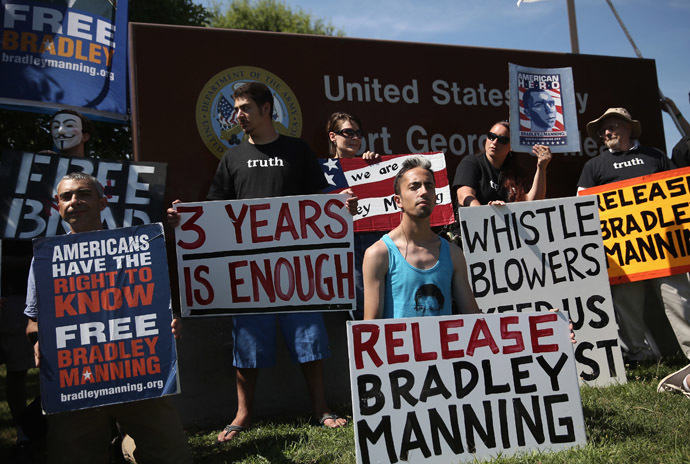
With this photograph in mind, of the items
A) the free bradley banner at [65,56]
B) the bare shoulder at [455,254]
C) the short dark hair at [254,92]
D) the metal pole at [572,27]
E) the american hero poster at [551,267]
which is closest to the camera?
the bare shoulder at [455,254]

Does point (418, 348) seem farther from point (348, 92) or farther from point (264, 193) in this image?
point (348, 92)

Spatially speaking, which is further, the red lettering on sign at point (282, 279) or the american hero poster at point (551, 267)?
the american hero poster at point (551, 267)

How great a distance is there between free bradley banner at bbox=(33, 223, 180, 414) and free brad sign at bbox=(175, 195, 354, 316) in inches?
34.9

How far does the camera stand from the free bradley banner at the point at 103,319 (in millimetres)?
3408

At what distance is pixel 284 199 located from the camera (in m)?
4.46

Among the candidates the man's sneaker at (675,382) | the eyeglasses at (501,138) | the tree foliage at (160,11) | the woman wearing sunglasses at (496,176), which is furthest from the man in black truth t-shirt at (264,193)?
the tree foliage at (160,11)

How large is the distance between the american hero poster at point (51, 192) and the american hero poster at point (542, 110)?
9.86ft

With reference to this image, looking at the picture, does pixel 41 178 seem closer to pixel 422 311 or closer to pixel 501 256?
pixel 422 311

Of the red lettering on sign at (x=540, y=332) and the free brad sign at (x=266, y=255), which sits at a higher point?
the free brad sign at (x=266, y=255)

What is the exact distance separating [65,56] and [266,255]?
8.09 feet

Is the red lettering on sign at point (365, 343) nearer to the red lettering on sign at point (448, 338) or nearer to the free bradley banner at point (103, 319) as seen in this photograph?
the red lettering on sign at point (448, 338)

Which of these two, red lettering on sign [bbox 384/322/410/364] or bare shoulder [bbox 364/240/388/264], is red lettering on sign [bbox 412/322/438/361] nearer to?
red lettering on sign [bbox 384/322/410/364]

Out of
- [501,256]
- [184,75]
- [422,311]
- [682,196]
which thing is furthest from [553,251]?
[184,75]

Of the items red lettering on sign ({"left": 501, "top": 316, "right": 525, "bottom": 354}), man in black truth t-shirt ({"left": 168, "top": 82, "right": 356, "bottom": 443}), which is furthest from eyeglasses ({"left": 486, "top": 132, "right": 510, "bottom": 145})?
red lettering on sign ({"left": 501, "top": 316, "right": 525, "bottom": 354})
